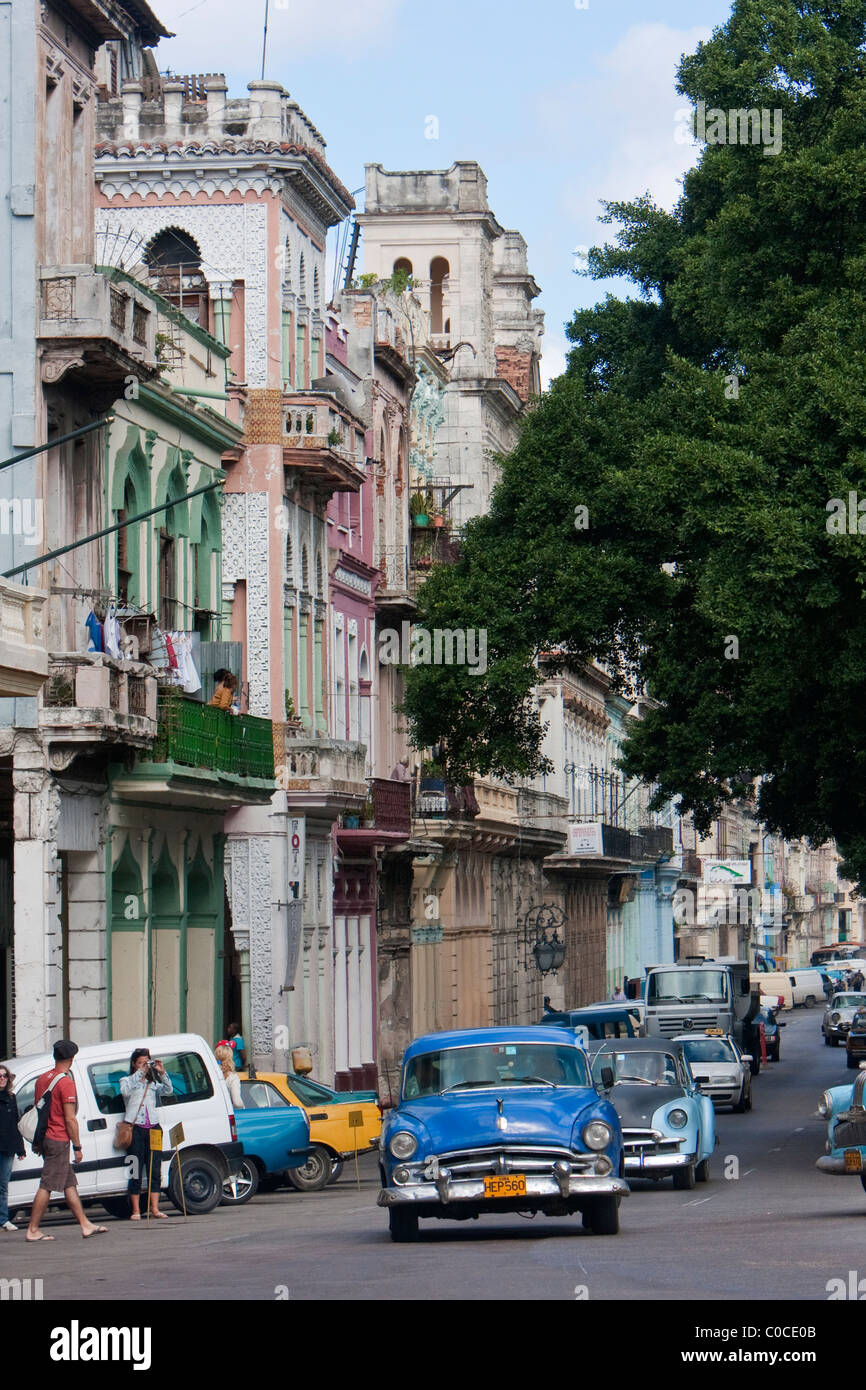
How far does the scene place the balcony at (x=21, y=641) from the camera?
2490cm

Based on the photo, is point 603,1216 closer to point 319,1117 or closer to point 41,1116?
point 41,1116

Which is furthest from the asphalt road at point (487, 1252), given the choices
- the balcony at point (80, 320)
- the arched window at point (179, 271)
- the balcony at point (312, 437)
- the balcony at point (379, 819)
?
the balcony at point (379, 819)

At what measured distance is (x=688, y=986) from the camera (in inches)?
2098

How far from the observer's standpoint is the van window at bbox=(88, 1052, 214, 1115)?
24219 millimetres

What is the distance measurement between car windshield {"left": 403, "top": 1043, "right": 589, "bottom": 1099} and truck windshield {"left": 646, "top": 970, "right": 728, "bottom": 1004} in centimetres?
3353

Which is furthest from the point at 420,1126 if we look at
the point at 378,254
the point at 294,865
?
the point at 378,254

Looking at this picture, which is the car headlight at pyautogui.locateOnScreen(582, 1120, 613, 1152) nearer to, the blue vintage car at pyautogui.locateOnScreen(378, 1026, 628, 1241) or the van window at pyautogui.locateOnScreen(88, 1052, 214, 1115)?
the blue vintage car at pyautogui.locateOnScreen(378, 1026, 628, 1241)

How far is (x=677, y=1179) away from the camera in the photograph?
1024 inches

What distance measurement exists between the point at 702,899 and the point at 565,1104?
103 metres

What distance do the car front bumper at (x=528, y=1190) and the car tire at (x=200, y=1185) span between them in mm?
7225

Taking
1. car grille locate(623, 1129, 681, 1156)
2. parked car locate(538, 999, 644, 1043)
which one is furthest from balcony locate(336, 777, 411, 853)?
car grille locate(623, 1129, 681, 1156)

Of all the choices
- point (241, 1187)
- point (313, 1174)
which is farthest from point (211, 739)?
point (241, 1187)

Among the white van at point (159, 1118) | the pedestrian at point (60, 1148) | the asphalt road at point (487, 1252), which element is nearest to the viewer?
the asphalt road at point (487, 1252)

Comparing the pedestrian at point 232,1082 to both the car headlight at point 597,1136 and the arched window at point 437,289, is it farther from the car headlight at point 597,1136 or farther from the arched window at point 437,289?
the arched window at point 437,289
